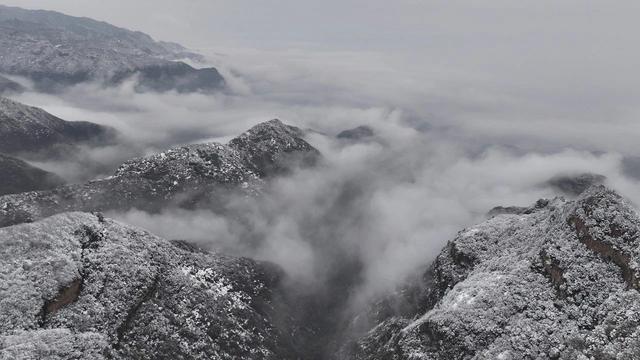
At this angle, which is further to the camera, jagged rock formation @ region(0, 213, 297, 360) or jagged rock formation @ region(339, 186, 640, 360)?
jagged rock formation @ region(0, 213, 297, 360)

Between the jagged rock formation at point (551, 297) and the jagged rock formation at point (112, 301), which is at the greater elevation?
the jagged rock formation at point (551, 297)

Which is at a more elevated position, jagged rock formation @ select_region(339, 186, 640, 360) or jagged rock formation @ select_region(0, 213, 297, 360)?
jagged rock formation @ select_region(339, 186, 640, 360)

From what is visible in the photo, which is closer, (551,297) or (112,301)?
(551,297)

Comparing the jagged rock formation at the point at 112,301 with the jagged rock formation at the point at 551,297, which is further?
the jagged rock formation at the point at 112,301

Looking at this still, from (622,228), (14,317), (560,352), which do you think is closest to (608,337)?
(560,352)

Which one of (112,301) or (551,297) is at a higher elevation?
(551,297)
